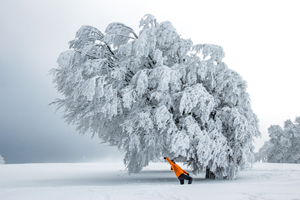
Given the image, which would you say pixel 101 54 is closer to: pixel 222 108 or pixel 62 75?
pixel 62 75

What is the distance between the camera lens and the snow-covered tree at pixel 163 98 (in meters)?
11.1

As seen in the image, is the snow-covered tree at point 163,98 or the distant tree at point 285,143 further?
the distant tree at point 285,143

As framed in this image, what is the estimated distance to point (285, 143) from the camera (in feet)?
102

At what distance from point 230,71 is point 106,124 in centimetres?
657

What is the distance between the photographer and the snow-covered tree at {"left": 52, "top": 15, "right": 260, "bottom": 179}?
11.1 metres

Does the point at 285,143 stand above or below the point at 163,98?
below

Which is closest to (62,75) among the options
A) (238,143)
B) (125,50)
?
(125,50)

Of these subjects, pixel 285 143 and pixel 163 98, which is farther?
pixel 285 143

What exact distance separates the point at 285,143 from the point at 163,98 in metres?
25.4

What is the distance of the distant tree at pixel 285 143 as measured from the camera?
3108 centimetres

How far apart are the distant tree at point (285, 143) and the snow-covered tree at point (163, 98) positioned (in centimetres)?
2176

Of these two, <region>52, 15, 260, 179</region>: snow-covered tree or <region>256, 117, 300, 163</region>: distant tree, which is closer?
<region>52, 15, 260, 179</region>: snow-covered tree

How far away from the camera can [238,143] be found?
39.7ft

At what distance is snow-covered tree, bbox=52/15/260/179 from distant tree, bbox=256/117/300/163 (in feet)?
71.4
